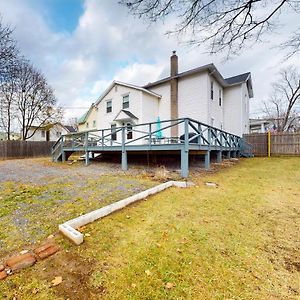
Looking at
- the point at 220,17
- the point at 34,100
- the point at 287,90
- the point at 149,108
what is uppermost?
the point at 287,90

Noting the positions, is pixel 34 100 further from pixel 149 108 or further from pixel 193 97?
pixel 193 97

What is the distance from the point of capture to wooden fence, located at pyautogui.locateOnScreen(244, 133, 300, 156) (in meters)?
15.6

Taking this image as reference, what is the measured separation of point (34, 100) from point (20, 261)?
25.5m

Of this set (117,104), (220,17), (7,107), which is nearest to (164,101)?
(117,104)

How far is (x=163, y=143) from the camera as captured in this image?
13.3m

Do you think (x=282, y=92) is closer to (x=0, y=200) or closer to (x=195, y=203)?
(x=195, y=203)

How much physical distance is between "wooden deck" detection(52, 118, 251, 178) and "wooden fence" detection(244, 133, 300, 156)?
0.83 metres

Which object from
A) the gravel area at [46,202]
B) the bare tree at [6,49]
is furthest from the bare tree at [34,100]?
the gravel area at [46,202]

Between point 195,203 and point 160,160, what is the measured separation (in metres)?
6.02

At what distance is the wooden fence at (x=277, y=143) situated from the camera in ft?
51.1

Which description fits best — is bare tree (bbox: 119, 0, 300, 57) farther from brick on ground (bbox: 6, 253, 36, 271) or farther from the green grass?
brick on ground (bbox: 6, 253, 36, 271)

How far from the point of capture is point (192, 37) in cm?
540

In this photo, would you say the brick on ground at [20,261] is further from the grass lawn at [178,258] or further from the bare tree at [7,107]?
the bare tree at [7,107]

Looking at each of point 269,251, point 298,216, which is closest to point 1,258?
point 269,251
